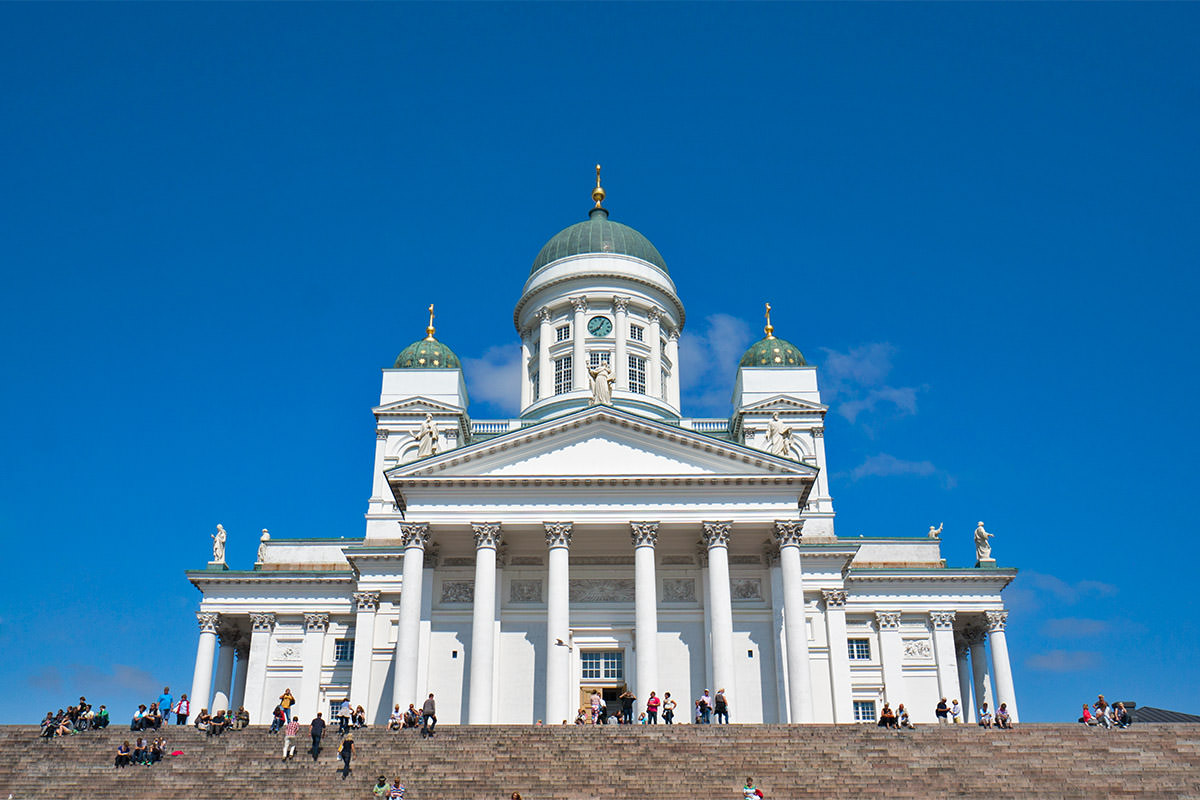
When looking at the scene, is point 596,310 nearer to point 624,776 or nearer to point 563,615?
point 563,615

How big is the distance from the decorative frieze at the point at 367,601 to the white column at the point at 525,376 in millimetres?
13045

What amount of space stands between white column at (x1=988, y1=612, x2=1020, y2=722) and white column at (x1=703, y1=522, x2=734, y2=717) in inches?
657

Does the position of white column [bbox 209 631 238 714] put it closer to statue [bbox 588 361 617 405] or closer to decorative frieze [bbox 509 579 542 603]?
decorative frieze [bbox 509 579 542 603]

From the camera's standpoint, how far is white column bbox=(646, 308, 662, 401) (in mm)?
52562

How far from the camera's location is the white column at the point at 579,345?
51.4 metres

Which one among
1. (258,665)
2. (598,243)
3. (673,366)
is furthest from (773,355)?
(258,665)

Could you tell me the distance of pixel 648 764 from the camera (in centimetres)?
2572

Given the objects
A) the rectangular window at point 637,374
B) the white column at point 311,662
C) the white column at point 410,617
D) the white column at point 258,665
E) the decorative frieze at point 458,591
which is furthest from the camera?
the rectangular window at point 637,374

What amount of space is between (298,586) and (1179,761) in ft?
120

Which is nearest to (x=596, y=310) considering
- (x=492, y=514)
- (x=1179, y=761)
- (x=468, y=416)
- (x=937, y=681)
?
(x=468, y=416)

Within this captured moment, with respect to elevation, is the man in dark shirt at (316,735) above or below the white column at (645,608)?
below

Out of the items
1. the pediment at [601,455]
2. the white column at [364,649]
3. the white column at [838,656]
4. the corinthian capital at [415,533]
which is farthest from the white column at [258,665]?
the white column at [838,656]

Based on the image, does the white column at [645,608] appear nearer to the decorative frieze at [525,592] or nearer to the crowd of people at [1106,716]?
the decorative frieze at [525,592]

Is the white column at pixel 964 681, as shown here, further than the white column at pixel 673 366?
No
